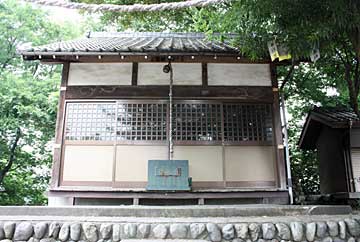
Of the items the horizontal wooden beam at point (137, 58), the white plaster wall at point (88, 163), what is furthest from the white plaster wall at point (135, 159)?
the horizontal wooden beam at point (137, 58)

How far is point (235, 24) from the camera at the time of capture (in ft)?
15.9

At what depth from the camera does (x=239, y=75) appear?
22.3ft

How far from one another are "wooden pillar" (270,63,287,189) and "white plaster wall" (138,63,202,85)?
1683 mm

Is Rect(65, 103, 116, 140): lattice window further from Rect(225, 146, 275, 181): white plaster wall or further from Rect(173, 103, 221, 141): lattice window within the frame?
Rect(225, 146, 275, 181): white plaster wall

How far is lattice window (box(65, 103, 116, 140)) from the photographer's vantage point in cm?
646

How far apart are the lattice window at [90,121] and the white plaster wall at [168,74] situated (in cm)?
98

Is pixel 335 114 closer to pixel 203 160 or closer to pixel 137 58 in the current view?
pixel 203 160

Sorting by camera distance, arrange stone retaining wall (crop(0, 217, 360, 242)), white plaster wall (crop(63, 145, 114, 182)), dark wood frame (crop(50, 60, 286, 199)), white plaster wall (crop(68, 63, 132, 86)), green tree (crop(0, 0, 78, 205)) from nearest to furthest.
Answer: stone retaining wall (crop(0, 217, 360, 242)), white plaster wall (crop(63, 145, 114, 182)), dark wood frame (crop(50, 60, 286, 199)), white plaster wall (crop(68, 63, 132, 86)), green tree (crop(0, 0, 78, 205))

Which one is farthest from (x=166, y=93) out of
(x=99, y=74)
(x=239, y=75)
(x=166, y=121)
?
(x=239, y=75)

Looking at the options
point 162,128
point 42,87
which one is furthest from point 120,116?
point 42,87

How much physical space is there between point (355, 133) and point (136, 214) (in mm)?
5283

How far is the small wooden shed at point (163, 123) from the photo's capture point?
614 cm

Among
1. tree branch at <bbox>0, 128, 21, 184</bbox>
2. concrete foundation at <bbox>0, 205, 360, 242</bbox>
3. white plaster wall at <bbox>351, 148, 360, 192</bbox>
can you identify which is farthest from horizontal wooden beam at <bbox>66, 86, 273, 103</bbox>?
tree branch at <bbox>0, 128, 21, 184</bbox>

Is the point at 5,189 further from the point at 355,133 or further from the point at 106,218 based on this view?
the point at 355,133
